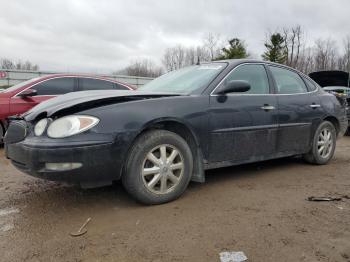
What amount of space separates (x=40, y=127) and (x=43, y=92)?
13.8 feet

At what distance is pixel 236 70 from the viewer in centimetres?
431

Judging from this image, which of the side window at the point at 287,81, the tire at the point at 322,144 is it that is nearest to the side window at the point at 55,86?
the side window at the point at 287,81

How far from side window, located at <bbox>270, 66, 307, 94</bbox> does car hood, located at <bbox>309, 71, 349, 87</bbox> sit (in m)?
6.11

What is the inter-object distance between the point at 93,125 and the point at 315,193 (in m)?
2.49

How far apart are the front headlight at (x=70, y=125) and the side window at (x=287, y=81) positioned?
2.65m

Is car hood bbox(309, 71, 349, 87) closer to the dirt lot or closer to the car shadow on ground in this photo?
the car shadow on ground

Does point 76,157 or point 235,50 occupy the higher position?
point 235,50

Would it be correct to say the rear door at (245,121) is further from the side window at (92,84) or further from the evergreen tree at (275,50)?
the evergreen tree at (275,50)

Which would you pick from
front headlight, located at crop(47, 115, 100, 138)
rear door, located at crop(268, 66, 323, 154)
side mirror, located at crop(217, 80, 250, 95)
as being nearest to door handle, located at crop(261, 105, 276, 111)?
rear door, located at crop(268, 66, 323, 154)

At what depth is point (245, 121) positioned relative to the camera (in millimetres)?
4117

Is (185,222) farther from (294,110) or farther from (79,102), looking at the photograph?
(294,110)

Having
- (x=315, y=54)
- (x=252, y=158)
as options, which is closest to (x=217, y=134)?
(x=252, y=158)

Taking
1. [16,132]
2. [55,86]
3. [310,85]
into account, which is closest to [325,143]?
[310,85]

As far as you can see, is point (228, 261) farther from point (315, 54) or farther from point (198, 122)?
point (315, 54)
